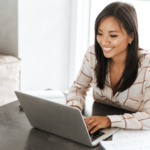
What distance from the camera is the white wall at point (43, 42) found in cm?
247

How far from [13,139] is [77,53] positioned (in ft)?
7.60

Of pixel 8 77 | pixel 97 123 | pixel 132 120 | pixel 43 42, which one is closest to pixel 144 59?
pixel 132 120

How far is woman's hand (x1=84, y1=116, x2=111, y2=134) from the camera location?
1.07m

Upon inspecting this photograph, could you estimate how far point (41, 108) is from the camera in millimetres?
974

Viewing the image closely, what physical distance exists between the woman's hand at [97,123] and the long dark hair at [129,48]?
0.30m

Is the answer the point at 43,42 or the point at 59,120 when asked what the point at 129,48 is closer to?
the point at 59,120

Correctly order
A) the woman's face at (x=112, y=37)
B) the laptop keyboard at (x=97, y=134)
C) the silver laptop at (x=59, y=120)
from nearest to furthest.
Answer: the silver laptop at (x=59, y=120) < the laptop keyboard at (x=97, y=134) < the woman's face at (x=112, y=37)

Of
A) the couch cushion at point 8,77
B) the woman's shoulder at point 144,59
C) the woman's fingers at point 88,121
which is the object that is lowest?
the couch cushion at point 8,77

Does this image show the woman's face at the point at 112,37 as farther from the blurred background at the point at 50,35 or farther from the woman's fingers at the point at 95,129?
the blurred background at the point at 50,35

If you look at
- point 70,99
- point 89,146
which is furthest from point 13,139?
point 70,99

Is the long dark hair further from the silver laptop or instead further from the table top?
the silver laptop

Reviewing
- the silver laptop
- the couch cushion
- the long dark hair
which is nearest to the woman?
the long dark hair

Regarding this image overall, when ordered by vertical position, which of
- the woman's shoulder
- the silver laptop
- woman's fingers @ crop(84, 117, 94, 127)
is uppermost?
the woman's shoulder

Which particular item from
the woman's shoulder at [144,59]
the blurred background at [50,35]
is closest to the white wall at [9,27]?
the blurred background at [50,35]
